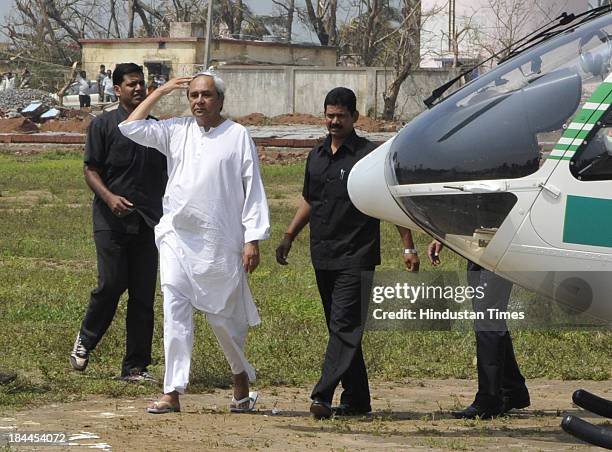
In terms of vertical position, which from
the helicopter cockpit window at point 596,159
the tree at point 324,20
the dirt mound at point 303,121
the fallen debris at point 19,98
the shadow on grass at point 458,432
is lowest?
the shadow on grass at point 458,432

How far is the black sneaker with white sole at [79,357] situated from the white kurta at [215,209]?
62.3 inches

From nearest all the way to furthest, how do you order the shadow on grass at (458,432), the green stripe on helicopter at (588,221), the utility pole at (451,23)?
the green stripe on helicopter at (588,221) < the shadow on grass at (458,432) < the utility pole at (451,23)

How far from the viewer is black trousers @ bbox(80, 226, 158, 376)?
8930 mm

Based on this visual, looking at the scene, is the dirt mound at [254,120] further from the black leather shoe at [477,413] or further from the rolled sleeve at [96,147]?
the black leather shoe at [477,413]

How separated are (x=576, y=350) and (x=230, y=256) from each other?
3.56 meters

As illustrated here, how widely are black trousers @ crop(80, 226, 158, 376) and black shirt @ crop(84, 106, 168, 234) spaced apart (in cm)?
9

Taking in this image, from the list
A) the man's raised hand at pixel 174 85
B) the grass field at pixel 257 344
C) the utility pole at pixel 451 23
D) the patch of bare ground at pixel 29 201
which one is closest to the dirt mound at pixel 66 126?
the utility pole at pixel 451 23

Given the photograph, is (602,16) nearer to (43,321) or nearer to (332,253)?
(332,253)

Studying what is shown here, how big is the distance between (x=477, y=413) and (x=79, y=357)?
110 inches

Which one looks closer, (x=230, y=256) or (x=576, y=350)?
(x=230, y=256)

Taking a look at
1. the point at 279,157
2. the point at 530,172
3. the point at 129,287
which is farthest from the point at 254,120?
the point at 530,172

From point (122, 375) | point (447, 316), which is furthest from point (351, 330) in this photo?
point (447, 316)

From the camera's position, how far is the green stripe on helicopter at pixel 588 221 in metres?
6.35

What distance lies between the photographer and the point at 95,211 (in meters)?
9.05
